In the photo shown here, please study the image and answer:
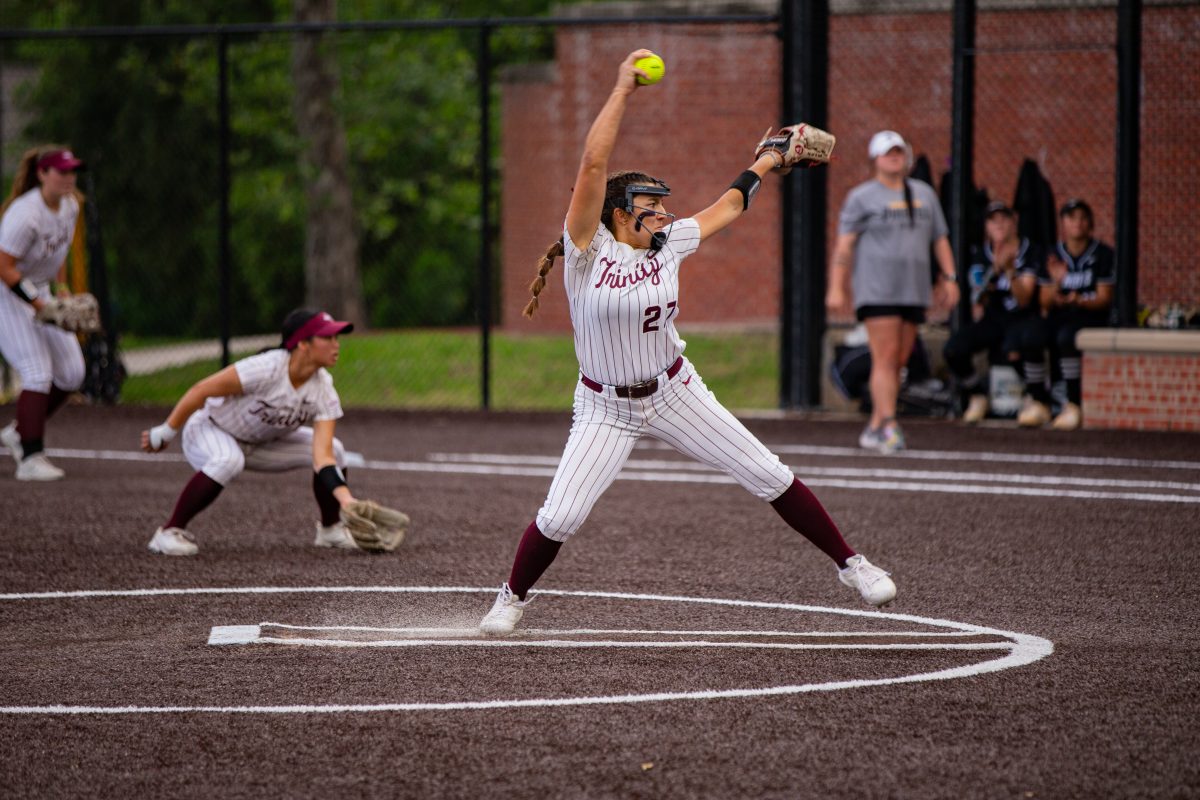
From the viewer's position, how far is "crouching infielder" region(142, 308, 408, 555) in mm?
8461

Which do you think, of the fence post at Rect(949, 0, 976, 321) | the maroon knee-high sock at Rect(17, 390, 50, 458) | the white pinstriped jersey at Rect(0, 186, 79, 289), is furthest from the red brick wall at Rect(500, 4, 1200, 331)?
the maroon knee-high sock at Rect(17, 390, 50, 458)

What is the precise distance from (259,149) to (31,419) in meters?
15.9

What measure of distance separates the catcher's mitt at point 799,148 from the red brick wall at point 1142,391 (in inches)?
297

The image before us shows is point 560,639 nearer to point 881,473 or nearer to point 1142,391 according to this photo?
point 881,473

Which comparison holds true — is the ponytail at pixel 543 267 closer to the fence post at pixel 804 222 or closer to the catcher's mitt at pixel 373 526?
the catcher's mitt at pixel 373 526

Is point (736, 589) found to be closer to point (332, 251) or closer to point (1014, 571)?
point (1014, 571)

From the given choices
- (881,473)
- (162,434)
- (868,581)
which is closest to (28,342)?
(162,434)

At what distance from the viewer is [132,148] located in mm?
28297

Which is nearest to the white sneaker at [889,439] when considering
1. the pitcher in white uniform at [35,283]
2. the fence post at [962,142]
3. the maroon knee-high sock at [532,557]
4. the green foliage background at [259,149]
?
the fence post at [962,142]

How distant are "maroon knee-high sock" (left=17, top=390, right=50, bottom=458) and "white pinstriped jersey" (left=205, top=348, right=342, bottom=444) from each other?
2976 mm

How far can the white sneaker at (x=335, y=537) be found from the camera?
8.88m

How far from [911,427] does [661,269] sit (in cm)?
810

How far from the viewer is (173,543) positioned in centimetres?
860

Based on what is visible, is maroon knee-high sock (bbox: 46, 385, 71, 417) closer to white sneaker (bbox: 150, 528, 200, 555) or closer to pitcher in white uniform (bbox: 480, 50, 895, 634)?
white sneaker (bbox: 150, 528, 200, 555)
